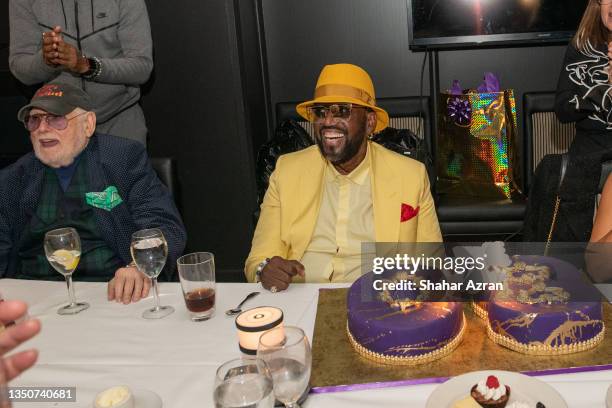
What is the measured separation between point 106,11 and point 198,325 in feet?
6.53

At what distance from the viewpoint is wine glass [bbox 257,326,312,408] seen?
3.31ft

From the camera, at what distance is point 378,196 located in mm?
2104

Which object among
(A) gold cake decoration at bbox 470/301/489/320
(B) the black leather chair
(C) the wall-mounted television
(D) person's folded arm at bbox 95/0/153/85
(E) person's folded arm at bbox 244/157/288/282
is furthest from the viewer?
(C) the wall-mounted television

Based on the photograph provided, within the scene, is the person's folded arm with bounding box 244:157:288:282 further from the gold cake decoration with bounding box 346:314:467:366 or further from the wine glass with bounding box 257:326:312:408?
the wine glass with bounding box 257:326:312:408

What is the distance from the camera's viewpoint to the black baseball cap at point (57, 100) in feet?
6.81

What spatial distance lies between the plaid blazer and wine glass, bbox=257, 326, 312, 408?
116cm

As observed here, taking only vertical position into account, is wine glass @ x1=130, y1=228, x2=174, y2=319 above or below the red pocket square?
above

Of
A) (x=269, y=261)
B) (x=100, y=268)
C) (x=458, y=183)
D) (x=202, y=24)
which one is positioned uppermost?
(x=202, y=24)

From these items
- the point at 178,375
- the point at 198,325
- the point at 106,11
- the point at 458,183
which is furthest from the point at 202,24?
the point at 178,375

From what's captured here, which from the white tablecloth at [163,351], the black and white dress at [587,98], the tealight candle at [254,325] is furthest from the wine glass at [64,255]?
the black and white dress at [587,98]

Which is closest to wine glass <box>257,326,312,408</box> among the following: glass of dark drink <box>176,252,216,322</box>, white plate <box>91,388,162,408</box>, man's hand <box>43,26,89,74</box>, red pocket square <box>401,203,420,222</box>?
white plate <box>91,388,162,408</box>

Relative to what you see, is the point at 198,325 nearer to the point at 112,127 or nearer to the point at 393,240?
the point at 393,240

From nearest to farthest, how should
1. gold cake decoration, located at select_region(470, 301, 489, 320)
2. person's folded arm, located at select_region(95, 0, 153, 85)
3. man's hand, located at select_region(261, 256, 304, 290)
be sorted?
1. gold cake decoration, located at select_region(470, 301, 489, 320)
2. man's hand, located at select_region(261, 256, 304, 290)
3. person's folded arm, located at select_region(95, 0, 153, 85)

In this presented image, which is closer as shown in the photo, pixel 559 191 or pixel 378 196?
pixel 559 191
